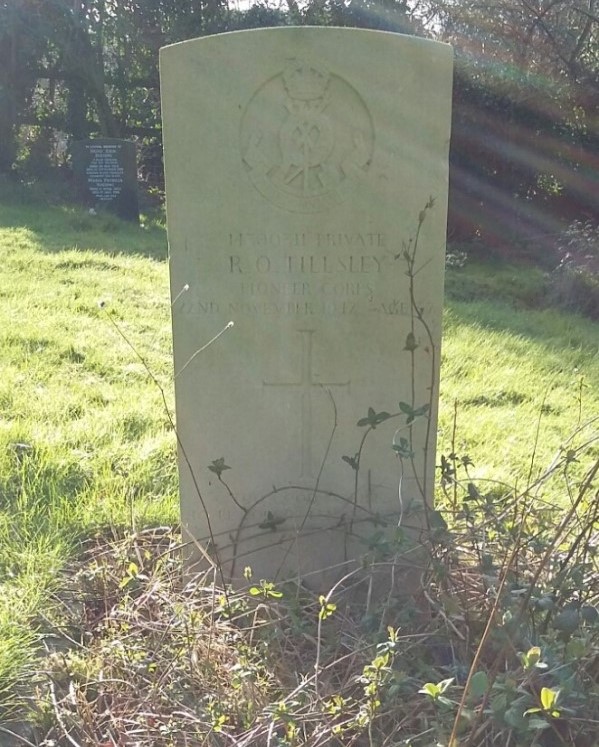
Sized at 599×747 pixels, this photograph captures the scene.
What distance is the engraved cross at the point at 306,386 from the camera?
92.7 inches

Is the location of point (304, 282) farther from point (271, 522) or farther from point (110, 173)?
point (110, 173)

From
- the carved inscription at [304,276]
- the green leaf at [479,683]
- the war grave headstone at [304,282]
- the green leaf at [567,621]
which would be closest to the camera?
the green leaf at [479,683]

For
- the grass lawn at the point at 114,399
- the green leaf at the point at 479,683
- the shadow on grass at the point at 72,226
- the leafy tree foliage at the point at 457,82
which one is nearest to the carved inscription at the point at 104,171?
the shadow on grass at the point at 72,226

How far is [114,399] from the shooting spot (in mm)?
3787

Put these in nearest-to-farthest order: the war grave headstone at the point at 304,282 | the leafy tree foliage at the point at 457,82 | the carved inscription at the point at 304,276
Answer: the war grave headstone at the point at 304,282 < the carved inscription at the point at 304,276 < the leafy tree foliage at the point at 457,82

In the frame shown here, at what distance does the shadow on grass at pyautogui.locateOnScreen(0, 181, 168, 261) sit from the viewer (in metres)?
8.00

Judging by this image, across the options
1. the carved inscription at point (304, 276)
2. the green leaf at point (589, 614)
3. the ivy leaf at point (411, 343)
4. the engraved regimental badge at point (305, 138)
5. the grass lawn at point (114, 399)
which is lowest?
the grass lawn at point (114, 399)

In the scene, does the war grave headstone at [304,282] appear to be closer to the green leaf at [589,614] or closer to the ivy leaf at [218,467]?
the ivy leaf at [218,467]

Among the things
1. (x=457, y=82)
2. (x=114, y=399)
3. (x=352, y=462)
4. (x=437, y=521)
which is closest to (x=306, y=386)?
(x=352, y=462)

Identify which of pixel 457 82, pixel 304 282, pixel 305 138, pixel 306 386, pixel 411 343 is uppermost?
pixel 457 82

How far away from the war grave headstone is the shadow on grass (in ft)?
18.2

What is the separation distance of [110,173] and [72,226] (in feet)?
5.85

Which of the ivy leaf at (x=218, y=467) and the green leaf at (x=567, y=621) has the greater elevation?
the ivy leaf at (x=218, y=467)

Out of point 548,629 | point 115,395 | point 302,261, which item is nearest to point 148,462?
point 115,395
